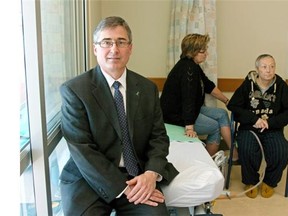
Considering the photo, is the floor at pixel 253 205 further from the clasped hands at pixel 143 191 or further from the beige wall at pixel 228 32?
the beige wall at pixel 228 32

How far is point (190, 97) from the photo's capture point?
110 inches

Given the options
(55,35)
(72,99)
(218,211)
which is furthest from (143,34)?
(72,99)

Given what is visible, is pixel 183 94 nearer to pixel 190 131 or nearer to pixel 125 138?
pixel 190 131

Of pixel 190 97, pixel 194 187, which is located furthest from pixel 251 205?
pixel 194 187

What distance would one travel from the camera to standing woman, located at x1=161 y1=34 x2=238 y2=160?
2.80 m

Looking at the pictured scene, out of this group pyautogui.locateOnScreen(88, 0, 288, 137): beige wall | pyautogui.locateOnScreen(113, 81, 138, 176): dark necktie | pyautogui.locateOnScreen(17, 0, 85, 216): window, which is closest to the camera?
pyautogui.locateOnScreen(17, 0, 85, 216): window

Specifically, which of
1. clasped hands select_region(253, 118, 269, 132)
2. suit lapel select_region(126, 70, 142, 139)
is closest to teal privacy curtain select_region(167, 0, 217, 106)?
clasped hands select_region(253, 118, 269, 132)

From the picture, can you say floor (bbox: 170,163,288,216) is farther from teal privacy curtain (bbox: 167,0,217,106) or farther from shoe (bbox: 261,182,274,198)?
teal privacy curtain (bbox: 167,0,217,106)

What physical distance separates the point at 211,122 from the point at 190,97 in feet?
1.50

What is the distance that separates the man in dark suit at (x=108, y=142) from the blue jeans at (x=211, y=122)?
140cm

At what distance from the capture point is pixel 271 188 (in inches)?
113

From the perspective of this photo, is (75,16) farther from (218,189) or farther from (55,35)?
(218,189)

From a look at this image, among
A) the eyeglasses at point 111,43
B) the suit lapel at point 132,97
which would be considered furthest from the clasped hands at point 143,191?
→ the eyeglasses at point 111,43

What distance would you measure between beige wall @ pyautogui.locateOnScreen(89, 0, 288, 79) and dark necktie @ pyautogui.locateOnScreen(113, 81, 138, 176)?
2003mm
